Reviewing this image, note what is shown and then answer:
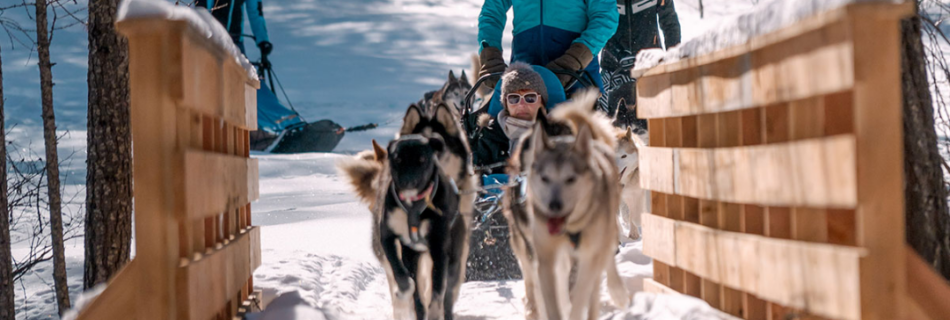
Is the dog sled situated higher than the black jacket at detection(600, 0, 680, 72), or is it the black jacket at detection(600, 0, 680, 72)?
the black jacket at detection(600, 0, 680, 72)

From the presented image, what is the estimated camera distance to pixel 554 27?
5.09 metres

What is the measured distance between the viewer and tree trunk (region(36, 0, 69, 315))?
6457 millimetres

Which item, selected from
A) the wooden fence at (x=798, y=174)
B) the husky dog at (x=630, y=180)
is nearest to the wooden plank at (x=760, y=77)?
the wooden fence at (x=798, y=174)

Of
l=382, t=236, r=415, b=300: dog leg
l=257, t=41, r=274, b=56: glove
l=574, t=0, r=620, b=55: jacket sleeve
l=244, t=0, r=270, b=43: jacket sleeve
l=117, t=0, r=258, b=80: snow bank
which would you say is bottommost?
l=382, t=236, r=415, b=300: dog leg

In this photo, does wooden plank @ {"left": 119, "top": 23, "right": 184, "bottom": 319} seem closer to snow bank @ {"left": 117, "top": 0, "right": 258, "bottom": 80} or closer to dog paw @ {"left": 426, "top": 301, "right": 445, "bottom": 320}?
snow bank @ {"left": 117, "top": 0, "right": 258, "bottom": 80}

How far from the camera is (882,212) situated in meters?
2.02

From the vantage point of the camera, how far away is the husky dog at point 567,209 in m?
2.77

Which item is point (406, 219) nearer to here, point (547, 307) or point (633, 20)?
point (547, 307)

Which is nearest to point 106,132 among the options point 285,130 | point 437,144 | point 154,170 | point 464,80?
point 154,170

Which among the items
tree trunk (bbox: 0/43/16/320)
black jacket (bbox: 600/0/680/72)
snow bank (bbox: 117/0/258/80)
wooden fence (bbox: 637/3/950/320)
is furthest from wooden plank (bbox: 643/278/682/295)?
black jacket (bbox: 600/0/680/72)

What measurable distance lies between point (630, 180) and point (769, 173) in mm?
4438

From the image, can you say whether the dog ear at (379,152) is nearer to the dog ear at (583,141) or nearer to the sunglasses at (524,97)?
the sunglasses at (524,97)

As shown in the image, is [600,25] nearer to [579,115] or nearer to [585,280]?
[579,115]

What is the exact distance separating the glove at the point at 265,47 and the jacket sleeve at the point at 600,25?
10.1m
